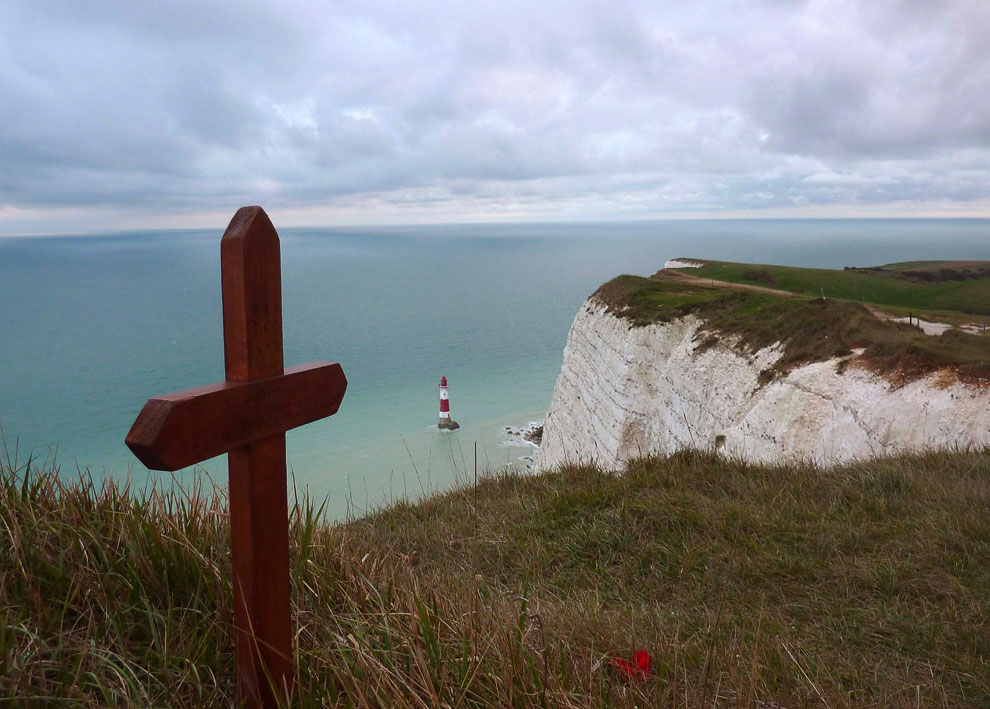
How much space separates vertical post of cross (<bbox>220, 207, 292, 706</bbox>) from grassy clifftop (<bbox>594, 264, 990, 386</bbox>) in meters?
14.7

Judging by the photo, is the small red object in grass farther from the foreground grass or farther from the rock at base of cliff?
the rock at base of cliff

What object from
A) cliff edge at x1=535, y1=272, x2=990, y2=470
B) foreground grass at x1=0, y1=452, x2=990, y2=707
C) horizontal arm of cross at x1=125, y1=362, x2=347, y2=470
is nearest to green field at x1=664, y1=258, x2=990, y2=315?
cliff edge at x1=535, y1=272, x2=990, y2=470

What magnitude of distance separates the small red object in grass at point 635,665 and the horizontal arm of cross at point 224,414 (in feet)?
5.93

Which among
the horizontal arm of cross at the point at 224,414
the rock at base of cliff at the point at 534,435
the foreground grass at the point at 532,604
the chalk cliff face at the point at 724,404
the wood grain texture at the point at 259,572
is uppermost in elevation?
the horizontal arm of cross at the point at 224,414

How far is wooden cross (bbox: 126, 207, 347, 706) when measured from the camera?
2383mm

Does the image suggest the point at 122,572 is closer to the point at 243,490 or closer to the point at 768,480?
the point at 243,490

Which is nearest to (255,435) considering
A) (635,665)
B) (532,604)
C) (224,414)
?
(224,414)

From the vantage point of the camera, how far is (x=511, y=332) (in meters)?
86.8

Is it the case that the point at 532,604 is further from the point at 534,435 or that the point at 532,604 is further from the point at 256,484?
the point at 534,435

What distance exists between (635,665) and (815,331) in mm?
17677

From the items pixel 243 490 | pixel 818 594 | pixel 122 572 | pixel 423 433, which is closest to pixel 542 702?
pixel 243 490

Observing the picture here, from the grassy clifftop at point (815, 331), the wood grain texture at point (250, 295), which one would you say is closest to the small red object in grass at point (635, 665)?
the wood grain texture at point (250, 295)

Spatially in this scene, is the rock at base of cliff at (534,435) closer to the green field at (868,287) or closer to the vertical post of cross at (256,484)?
the green field at (868,287)

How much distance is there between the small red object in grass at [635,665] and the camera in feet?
9.82
